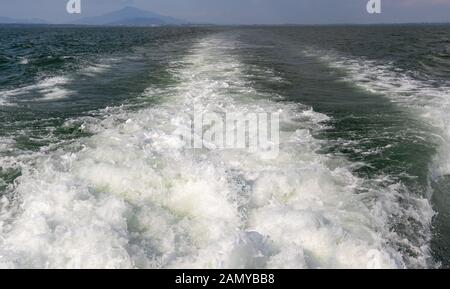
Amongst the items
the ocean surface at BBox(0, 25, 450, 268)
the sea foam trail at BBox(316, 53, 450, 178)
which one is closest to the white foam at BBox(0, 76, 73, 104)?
the ocean surface at BBox(0, 25, 450, 268)

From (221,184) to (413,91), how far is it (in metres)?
10.9

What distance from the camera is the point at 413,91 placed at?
48.3ft

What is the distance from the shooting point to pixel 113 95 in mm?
14344

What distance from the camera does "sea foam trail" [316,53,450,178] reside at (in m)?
9.35

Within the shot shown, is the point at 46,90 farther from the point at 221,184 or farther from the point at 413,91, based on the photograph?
the point at 413,91

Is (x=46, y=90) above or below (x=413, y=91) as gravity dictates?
above

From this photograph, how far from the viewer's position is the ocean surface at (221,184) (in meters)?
5.03

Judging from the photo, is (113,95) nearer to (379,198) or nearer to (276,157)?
(276,157)

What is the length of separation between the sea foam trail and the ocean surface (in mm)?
71

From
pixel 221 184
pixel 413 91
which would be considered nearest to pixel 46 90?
pixel 221 184

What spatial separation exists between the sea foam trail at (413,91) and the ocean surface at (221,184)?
0.07m

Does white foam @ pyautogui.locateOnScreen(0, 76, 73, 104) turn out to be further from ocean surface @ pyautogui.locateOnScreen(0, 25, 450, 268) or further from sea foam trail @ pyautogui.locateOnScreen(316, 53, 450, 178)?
sea foam trail @ pyautogui.locateOnScreen(316, 53, 450, 178)
